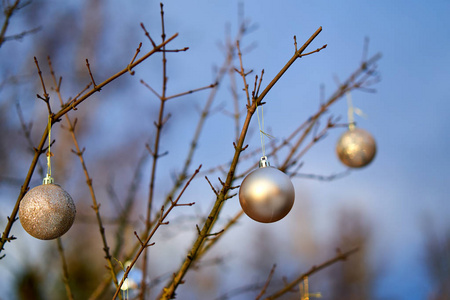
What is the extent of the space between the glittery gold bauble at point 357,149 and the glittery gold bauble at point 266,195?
739 mm

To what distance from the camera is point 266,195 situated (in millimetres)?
793

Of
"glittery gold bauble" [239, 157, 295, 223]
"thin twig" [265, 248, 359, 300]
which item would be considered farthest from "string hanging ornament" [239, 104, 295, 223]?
"thin twig" [265, 248, 359, 300]

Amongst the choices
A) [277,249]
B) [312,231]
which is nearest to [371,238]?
[312,231]

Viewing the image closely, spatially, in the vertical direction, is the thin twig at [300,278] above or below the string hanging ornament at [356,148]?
below

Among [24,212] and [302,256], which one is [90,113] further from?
[302,256]

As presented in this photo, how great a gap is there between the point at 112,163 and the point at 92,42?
1.34 metres

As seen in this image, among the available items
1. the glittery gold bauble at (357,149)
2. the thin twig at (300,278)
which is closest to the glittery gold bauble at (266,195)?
the thin twig at (300,278)

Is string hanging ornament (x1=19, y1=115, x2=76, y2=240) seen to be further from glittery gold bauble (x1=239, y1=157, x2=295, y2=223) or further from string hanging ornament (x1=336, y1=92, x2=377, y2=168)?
string hanging ornament (x1=336, y1=92, x2=377, y2=168)

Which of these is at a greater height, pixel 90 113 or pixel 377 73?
pixel 90 113

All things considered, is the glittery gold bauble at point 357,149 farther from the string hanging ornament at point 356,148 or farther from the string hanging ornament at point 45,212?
the string hanging ornament at point 45,212

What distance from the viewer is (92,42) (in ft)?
12.9

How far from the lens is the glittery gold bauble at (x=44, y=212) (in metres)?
0.77

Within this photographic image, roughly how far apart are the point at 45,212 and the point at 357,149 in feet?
3.75

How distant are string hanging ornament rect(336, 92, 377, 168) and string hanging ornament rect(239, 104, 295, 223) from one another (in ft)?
2.42
